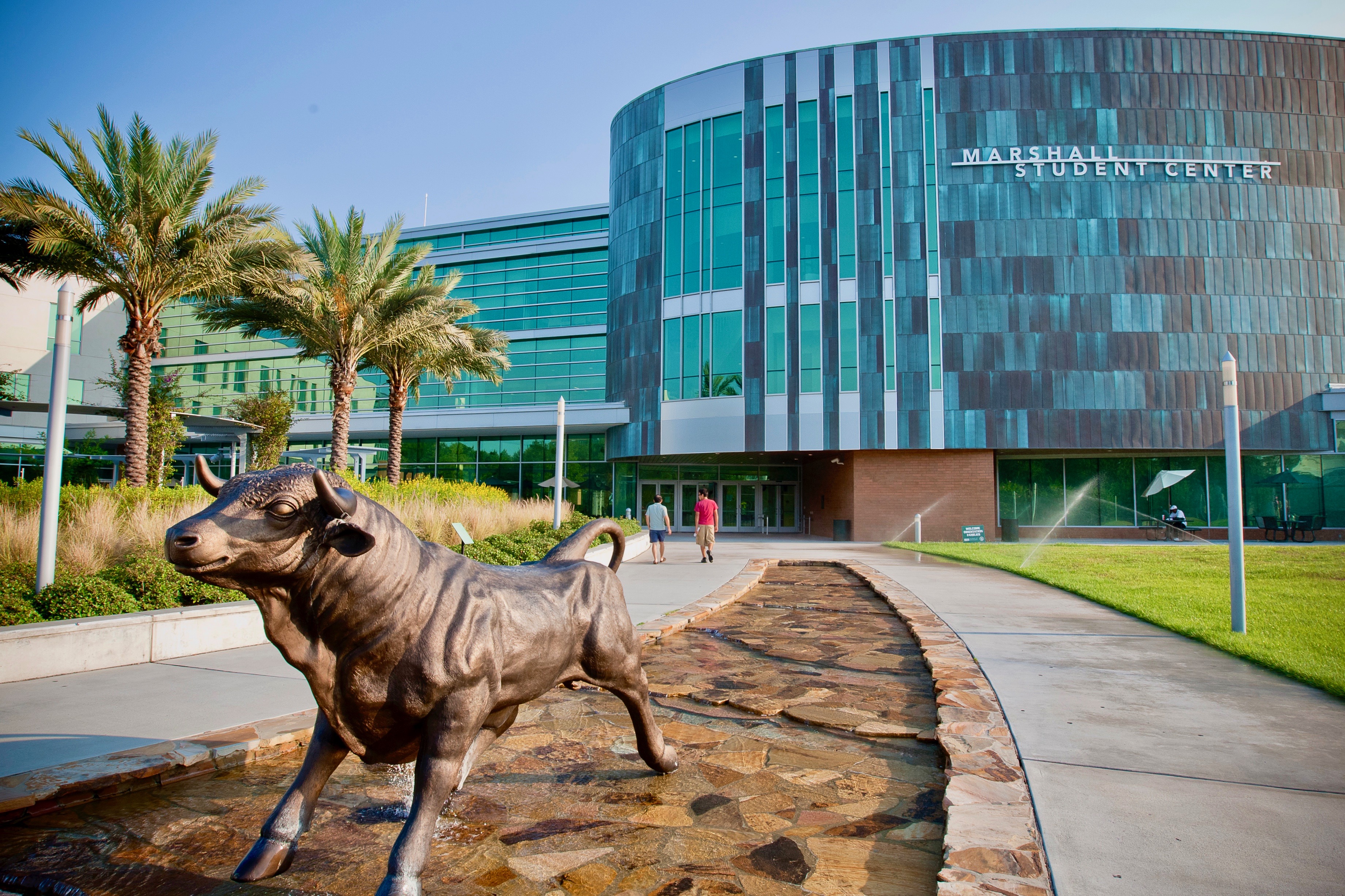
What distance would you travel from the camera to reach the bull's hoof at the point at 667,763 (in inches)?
139

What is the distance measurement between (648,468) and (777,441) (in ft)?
25.8

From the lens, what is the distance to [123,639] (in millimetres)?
5727

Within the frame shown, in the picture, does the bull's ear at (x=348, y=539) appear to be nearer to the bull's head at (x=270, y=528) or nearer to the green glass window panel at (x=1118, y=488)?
the bull's head at (x=270, y=528)

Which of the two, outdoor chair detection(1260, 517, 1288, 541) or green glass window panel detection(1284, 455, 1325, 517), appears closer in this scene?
outdoor chair detection(1260, 517, 1288, 541)

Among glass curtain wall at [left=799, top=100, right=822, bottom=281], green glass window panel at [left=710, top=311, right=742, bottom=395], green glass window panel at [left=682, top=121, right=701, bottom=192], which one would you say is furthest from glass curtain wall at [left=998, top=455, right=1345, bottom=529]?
green glass window panel at [left=682, top=121, right=701, bottom=192]

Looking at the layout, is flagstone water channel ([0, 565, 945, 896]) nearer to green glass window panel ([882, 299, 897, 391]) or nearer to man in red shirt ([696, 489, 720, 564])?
man in red shirt ([696, 489, 720, 564])

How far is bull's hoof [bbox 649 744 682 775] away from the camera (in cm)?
352

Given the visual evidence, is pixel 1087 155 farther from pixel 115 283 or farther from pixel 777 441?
pixel 115 283

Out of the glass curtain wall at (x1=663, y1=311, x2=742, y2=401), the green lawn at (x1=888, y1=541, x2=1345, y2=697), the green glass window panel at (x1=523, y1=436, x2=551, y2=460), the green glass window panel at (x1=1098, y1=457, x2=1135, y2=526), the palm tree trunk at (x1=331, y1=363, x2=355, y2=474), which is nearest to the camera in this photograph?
the green lawn at (x1=888, y1=541, x2=1345, y2=697)

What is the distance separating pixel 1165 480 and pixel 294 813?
3211 centimetres

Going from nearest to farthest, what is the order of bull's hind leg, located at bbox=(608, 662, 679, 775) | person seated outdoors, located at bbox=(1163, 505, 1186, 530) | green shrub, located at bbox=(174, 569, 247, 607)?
1. bull's hind leg, located at bbox=(608, 662, 679, 775)
2. green shrub, located at bbox=(174, 569, 247, 607)
3. person seated outdoors, located at bbox=(1163, 505, 1186, 530)

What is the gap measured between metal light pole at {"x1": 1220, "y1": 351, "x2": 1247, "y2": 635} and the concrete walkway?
78cm

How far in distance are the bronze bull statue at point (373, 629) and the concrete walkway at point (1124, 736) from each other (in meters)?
1.97

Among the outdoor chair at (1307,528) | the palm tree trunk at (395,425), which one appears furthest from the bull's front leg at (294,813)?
the outdoor chair at (1307,528)
